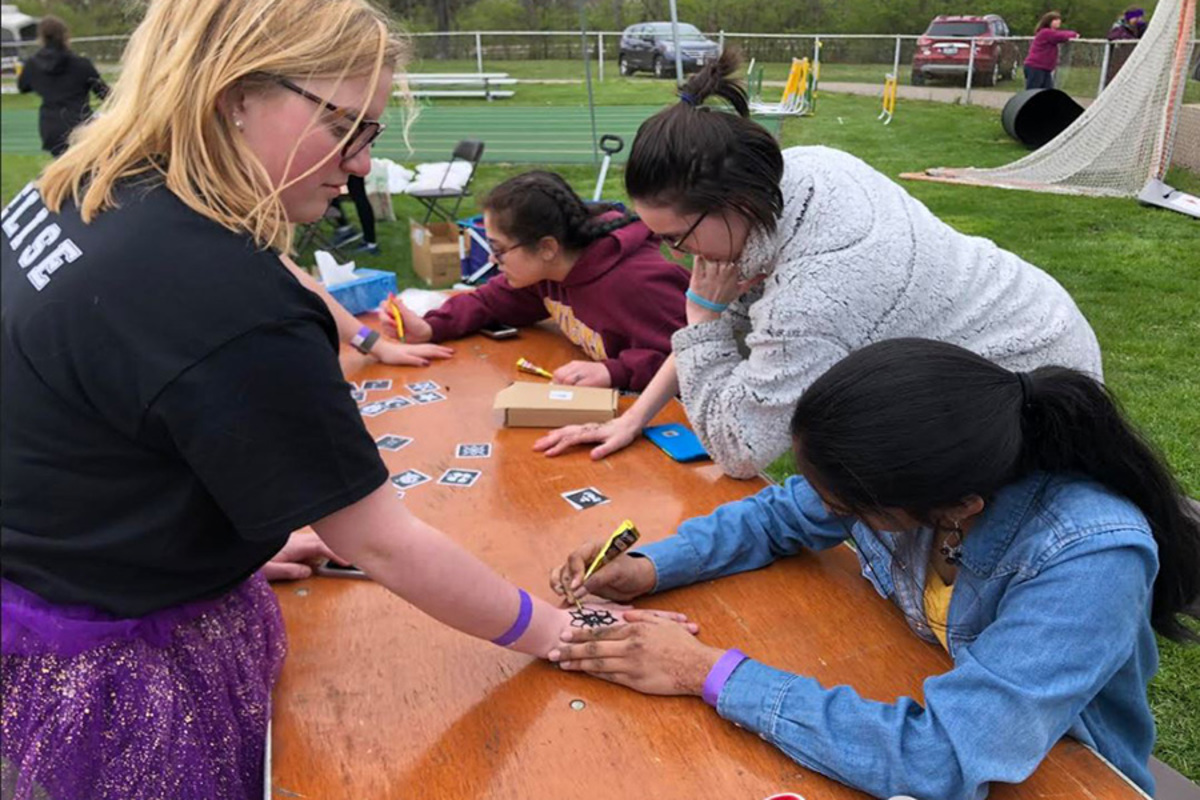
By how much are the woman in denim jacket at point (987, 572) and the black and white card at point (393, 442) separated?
3.29 ft

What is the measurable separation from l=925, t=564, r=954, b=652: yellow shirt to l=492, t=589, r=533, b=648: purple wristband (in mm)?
598

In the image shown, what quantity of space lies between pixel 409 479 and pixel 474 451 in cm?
19

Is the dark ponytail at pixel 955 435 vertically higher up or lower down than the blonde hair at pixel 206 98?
lower down

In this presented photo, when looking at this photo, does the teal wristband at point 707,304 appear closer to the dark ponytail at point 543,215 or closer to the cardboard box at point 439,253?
the dark ponytail at point 543,215

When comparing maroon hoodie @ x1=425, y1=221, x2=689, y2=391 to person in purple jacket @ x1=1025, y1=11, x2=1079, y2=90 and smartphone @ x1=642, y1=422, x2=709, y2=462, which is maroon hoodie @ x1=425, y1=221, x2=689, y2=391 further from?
person in purple jacket @ x1=1025, y1=11, x2=1079, y2=90

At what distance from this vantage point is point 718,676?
3.99 ft

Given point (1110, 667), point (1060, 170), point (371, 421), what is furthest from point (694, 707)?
point (1060, 170)

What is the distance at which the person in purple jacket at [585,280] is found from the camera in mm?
2580

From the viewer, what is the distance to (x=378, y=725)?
4.00 feet

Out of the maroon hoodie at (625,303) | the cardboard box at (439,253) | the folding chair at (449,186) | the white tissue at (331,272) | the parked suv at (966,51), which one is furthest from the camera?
the folding chair at (449,186)

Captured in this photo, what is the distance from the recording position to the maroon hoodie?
2523 mm

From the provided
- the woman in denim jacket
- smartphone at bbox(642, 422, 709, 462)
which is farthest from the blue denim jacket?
smartphone at bbox(642, 422, 709, 462)

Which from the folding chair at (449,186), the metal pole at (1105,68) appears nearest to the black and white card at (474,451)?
the metal pole at (1105,68)

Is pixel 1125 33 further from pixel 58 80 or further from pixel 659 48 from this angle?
pixel 58 80
